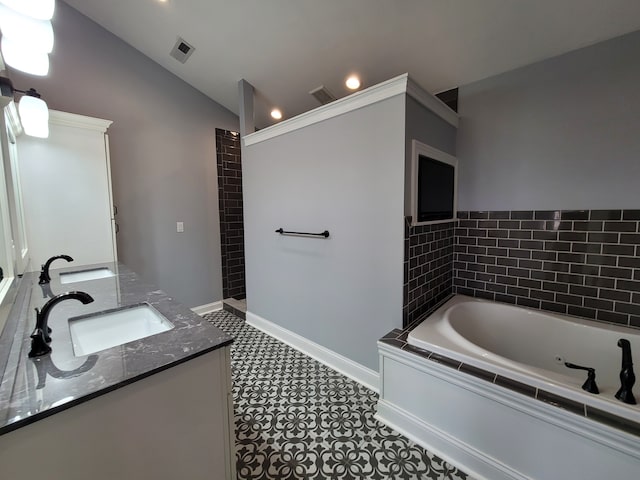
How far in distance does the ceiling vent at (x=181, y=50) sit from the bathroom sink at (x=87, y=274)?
2.08m

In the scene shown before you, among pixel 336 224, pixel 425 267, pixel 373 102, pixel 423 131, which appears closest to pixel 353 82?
pixel 373 102

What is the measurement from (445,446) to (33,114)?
2973 millimetres

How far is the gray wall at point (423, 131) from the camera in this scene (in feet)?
5.47

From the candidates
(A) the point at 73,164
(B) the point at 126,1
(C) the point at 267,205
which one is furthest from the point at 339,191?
(B) the point at 126,1

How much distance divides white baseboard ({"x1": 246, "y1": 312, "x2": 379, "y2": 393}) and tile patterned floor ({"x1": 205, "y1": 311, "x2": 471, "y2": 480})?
0.18 feet

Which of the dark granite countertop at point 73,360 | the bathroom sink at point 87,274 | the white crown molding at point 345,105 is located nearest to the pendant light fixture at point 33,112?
the bathroom sink at point 87,274

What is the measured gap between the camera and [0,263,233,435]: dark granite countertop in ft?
2.11

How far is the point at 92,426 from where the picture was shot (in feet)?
2.27

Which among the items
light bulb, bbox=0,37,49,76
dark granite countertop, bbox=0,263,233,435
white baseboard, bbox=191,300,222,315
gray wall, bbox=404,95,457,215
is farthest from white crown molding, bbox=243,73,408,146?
white baseboard, bbox=191,300,222,315

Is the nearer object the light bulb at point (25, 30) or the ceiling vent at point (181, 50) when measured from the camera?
the light bulb at point (25, 30)

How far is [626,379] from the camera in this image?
1090 mm

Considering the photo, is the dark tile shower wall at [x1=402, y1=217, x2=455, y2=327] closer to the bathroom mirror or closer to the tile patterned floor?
the tile patterned floor

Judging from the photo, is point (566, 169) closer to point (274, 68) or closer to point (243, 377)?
point (274, 68)

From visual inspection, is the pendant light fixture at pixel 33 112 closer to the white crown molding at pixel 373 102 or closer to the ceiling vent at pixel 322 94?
the white crown molding at pixel 373 102
